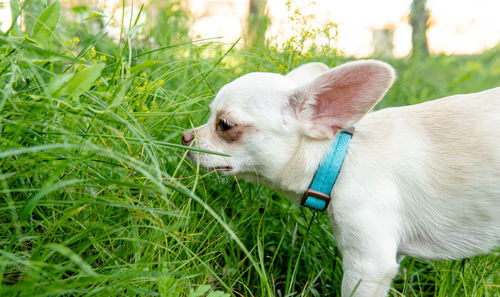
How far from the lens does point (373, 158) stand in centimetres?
189

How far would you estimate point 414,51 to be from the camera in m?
5.09

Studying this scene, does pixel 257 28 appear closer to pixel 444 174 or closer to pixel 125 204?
pixel 444 174

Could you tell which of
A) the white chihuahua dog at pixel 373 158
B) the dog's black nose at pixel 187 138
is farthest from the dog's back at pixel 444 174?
the dog's black nose at pixel 187 138

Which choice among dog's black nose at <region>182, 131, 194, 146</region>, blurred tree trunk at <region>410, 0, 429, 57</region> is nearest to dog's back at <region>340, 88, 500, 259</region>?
dog's black nose at <region>182, 131, 194, 146</region>

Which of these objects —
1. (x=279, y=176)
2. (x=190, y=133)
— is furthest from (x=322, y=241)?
(x=190, y=133)

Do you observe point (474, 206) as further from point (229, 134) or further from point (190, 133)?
point (190, 133)

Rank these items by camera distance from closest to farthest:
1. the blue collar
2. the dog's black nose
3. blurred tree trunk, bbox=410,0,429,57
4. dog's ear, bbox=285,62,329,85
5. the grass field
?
the grass field < the blue collar < the dog's black nose < dog's ear, bbox=285,62,329,85 < blurred tree trunk, bbox=410,0,429,57

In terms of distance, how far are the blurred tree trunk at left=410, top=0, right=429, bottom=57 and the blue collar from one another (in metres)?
3.69

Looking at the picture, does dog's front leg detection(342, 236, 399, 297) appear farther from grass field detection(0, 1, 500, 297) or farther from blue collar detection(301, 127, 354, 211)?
blue collar detection(301, 127, 354, 211)

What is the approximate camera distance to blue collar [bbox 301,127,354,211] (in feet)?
6.17

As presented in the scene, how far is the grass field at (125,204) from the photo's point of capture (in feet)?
4.29

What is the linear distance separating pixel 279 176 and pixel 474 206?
3.05ft

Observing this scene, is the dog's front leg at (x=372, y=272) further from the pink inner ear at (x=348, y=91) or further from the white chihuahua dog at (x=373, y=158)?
the pink inner ear at (x=348, y=91)

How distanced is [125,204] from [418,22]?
17.9ft
